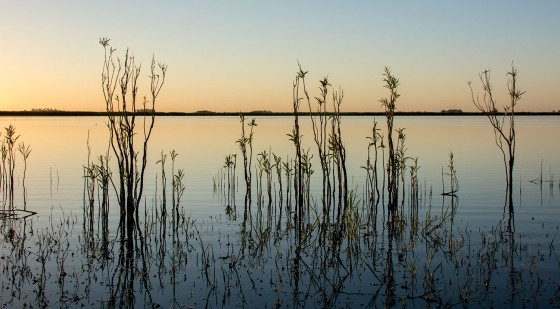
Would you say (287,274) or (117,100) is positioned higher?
(117,100)

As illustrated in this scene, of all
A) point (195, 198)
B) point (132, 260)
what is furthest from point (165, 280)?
point (195, 198)

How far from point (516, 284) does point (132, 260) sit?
799 centimetres

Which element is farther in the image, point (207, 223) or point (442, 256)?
point (207, 223)

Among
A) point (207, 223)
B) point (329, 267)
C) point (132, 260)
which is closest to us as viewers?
point (329, 267)

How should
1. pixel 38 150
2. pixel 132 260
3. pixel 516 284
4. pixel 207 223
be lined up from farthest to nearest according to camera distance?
pixel 38 150 → pixel 207 223 → pixel 132 260 → pixel 516 284

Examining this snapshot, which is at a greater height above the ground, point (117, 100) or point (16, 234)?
point (117, 100)

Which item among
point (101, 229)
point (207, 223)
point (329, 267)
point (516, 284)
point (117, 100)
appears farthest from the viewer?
point (207, 223)

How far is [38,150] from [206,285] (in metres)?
40.3

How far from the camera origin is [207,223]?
1659 centimetres

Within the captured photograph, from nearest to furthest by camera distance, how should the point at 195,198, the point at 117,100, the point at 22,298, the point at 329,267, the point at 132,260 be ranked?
the point at 22,298 < the point at 329,267 < the point at 132,260 < the point at 117,100 < the point at 195,198

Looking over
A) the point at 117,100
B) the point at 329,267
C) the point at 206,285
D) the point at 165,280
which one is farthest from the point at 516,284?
the point at 117,100

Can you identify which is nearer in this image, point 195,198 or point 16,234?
point 16,234

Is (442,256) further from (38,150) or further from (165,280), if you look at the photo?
(38,150)

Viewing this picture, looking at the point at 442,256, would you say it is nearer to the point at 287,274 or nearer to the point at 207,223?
the point at 287,274
